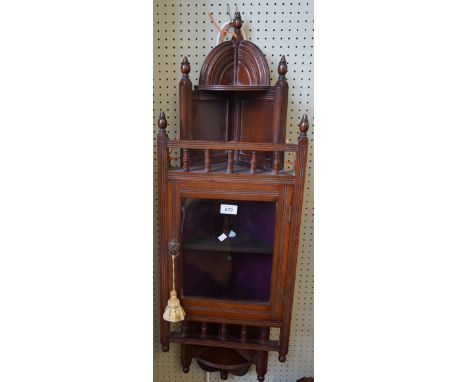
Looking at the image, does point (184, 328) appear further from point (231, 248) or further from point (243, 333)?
point (231, 248)

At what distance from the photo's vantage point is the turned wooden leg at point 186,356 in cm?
142

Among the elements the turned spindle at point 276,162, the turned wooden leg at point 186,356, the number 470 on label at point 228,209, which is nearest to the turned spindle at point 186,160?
the number 470 on label at point 228,209

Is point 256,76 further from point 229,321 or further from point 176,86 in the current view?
point 229,321

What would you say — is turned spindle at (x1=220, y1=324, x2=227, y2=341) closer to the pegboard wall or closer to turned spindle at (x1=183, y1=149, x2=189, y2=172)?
the pegboard wall

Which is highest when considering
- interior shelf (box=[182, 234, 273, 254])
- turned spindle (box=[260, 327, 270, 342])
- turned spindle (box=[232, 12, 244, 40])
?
turned spindle (box=[232, 12, 244, 40])

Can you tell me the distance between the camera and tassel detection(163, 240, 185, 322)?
1.13m

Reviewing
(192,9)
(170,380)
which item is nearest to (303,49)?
(192,9)

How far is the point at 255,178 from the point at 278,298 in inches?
17.4

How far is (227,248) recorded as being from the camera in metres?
1.18

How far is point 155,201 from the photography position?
1317 mm

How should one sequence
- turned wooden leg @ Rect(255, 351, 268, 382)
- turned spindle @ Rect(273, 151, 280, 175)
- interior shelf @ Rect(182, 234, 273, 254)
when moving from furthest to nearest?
turned wooden leg @ Rect(255, 351, 268, 382) → interior shelf @ Rect(182, 234, 273, 254) → turned spindle @ Rect(273, 151, 280, 175)

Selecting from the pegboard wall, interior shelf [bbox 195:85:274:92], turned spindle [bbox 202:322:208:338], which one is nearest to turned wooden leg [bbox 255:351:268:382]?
turned spindle [bbox 202:322:208:338]

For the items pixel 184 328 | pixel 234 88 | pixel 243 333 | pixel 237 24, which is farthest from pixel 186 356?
pixel 237 24

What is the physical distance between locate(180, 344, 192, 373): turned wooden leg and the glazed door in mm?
312
